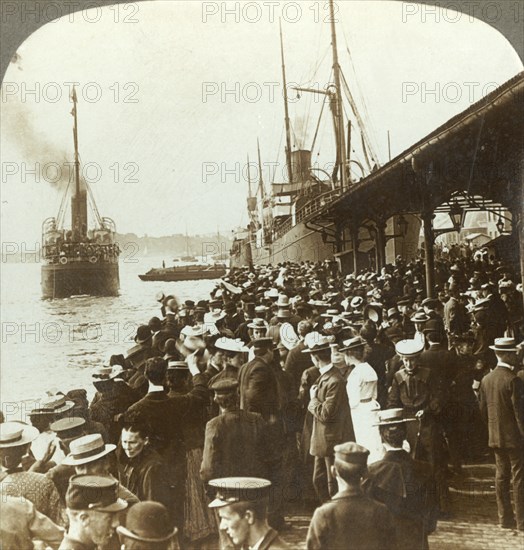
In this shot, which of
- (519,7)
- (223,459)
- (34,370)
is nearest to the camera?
(223,459)

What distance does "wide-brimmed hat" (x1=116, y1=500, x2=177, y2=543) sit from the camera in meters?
2.69

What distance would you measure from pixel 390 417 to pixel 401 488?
0.34m

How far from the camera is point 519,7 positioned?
317cm

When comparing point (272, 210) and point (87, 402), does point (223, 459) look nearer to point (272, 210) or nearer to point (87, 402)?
point (87, 402)

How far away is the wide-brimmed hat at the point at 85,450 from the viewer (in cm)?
277

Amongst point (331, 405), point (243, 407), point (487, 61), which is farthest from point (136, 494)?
point (487, 61)

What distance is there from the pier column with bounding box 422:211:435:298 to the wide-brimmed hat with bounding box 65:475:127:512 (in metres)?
1.97

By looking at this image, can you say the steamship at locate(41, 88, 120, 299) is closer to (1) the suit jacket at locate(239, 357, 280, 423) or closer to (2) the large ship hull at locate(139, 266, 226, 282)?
(2) the large ship hull at locate(139, 266, 226, 282)

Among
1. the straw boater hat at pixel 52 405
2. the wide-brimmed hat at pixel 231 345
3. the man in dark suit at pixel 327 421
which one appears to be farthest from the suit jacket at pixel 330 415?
the straw boater hat at pixel 52 405

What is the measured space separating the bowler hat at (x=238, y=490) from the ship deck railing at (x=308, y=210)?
4.60 ft

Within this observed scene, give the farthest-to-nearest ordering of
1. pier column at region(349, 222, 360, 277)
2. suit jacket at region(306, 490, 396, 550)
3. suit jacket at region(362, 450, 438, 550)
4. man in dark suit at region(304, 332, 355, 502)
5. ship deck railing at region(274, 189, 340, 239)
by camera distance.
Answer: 1. ship deck railing at region(274, 189, 340, 239)
2. pier column at region(349, 222, 360, 277)
3. man in dark suit at region(304, 332, 355, 502)
4. suit jacket at region(362, 450, 438, 550)
5. suit jacket at region(306, 490, 396, 550)

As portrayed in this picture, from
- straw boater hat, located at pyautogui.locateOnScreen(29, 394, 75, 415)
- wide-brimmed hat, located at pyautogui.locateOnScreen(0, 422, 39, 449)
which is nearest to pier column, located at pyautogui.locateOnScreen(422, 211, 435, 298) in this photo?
straw boater hat, located at pyautogui.locateOnScreen(29, 394, 75, 415)

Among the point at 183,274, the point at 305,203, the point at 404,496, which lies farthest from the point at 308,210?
the point at 404,496

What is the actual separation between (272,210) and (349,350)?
1.01 metres
